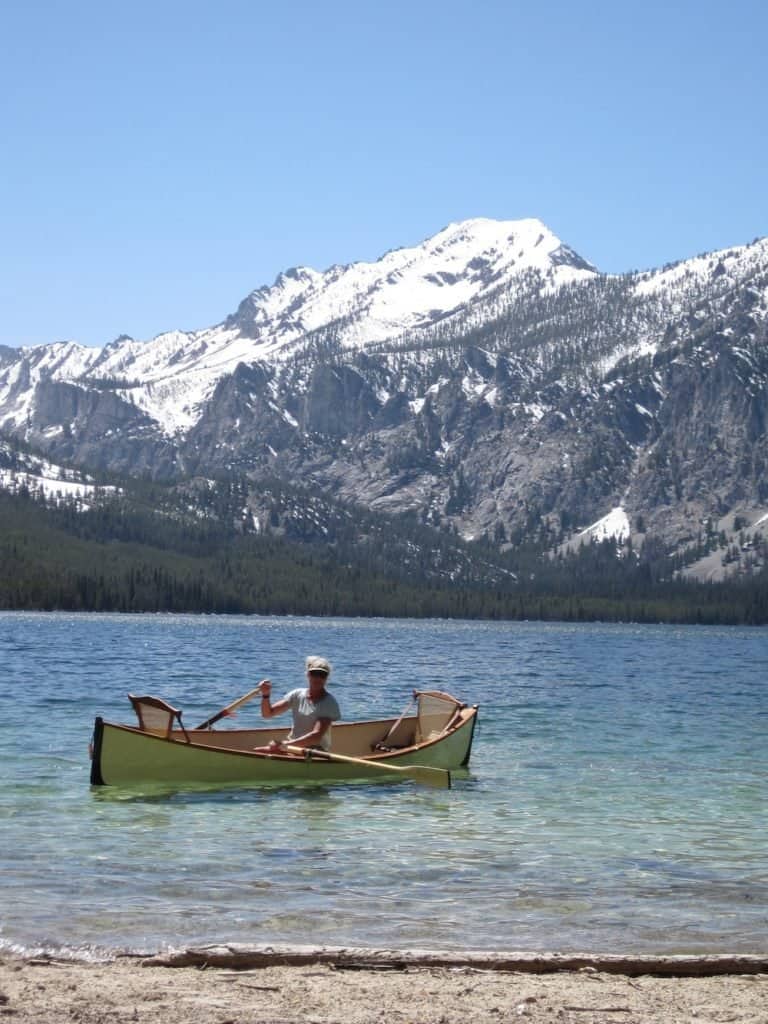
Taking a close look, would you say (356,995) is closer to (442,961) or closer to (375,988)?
(375,988)

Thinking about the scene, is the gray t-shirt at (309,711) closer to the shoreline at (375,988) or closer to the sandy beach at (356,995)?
the shoreline at (375,988)

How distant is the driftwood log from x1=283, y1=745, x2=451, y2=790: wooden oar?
1661 centimetres

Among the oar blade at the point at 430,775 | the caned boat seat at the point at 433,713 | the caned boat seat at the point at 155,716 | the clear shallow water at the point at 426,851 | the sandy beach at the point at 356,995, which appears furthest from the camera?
the caned boat seat at the point at 433,713

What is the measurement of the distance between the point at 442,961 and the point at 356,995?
1746 millimetres

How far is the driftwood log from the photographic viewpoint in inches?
664

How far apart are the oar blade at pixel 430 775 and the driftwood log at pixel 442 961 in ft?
59.6

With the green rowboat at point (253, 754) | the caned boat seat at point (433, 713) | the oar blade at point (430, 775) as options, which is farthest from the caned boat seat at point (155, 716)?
the caned boat seat at point (433, 713)

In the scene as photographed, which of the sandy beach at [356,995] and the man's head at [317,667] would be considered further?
the man's head at [317,667]

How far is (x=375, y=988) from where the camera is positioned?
15.9m

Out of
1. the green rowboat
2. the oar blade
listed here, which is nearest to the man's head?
the green rowboat

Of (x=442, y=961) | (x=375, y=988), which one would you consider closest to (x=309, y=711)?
(x=442, y=961)

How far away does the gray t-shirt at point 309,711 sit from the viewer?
33.8 meters

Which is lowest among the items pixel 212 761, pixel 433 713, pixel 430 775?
pixel 430 775

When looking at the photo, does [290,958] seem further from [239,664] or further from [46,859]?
[239,664]
